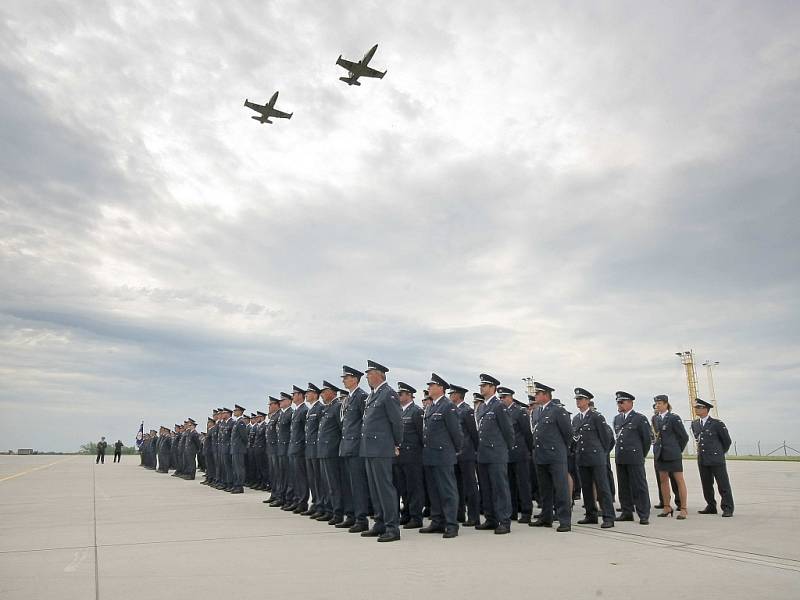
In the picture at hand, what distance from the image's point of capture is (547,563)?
5.57 m

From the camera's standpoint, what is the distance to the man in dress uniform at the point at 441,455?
7785 millimetres

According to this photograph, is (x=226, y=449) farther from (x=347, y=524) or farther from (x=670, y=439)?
(x=670, y=439)

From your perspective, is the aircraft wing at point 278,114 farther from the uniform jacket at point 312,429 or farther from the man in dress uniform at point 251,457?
the uniform jacket at point 312,429

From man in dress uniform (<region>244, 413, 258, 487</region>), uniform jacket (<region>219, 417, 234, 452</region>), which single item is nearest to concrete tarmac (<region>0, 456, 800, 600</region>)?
uniform jacket (<region>219, 417, 234, 452</region>)

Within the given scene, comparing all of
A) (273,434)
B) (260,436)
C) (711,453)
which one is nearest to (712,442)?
(711,453)

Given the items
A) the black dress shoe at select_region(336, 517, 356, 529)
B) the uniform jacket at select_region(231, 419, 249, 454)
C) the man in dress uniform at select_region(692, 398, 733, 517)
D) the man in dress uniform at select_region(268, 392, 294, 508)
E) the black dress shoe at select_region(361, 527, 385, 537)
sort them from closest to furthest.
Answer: the black dress shoe at select_region(361, 527, 385, 537), the black dress shoe at select_region(336, 517, 356, 529), the man in dress uniform at select_region(692, 398, 733, 517), the man in dress uniform at select_region(268, 392, 294, 508), the uniform jacket at select_region(231, 419, 249, 454)

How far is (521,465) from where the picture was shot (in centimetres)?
909

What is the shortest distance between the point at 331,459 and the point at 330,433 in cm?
36

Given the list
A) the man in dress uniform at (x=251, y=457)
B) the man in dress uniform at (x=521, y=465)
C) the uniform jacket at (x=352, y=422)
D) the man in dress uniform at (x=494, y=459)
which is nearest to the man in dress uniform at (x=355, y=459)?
the uniform jacket at (x=352, y=422)

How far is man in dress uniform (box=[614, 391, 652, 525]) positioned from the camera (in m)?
8.72

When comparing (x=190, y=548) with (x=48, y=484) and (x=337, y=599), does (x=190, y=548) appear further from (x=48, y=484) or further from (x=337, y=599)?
(x=48, y=484)

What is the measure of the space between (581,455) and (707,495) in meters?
2.40

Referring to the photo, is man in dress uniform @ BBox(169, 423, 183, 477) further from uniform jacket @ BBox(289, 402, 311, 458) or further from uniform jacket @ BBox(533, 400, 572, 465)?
uniform jacket @ BBox(533, 400, 572, 465)

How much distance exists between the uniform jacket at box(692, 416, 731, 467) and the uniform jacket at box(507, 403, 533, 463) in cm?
272
